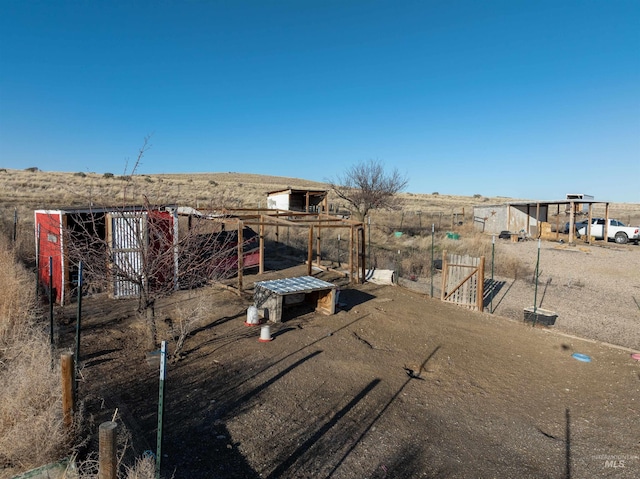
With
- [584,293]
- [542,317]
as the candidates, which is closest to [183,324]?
[542,317]

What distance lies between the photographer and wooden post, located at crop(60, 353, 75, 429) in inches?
140

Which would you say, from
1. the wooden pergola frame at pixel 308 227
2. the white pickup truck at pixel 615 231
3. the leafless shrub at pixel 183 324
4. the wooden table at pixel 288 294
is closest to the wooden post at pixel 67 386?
the leafless shrub at pixel 183 324

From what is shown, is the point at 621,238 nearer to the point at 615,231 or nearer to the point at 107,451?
the point at 615,231

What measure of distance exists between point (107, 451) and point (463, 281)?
10079 millimetres

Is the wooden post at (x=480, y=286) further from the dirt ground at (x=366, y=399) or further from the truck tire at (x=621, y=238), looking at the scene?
the truck tire at (x=621, y=238)

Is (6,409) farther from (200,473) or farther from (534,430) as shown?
(534,430)

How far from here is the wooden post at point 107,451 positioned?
2.80 meters

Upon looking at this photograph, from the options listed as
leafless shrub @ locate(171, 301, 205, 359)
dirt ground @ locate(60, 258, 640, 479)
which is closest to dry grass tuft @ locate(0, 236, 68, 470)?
dirt ground @ locate(60, 258, 640, 479)

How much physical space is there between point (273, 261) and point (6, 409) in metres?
13.0

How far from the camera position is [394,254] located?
19094mm

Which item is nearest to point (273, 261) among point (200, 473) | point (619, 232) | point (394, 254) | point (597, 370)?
point (394, 254)

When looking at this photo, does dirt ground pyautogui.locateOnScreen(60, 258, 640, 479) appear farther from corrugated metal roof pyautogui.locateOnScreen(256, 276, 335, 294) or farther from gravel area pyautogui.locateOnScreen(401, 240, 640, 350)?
gravel area pyautogui.locateOnScreen(401, 240, 640, 350)

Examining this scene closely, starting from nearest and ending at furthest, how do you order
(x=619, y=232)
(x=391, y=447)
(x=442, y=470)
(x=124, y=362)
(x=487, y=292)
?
(x=442, y=470)
(x=391, y=447)
(x=124, y=362)
(x=487, y=292)
(x=619, y=232)

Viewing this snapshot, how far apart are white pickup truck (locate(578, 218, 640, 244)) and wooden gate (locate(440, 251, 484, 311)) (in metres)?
22.6
